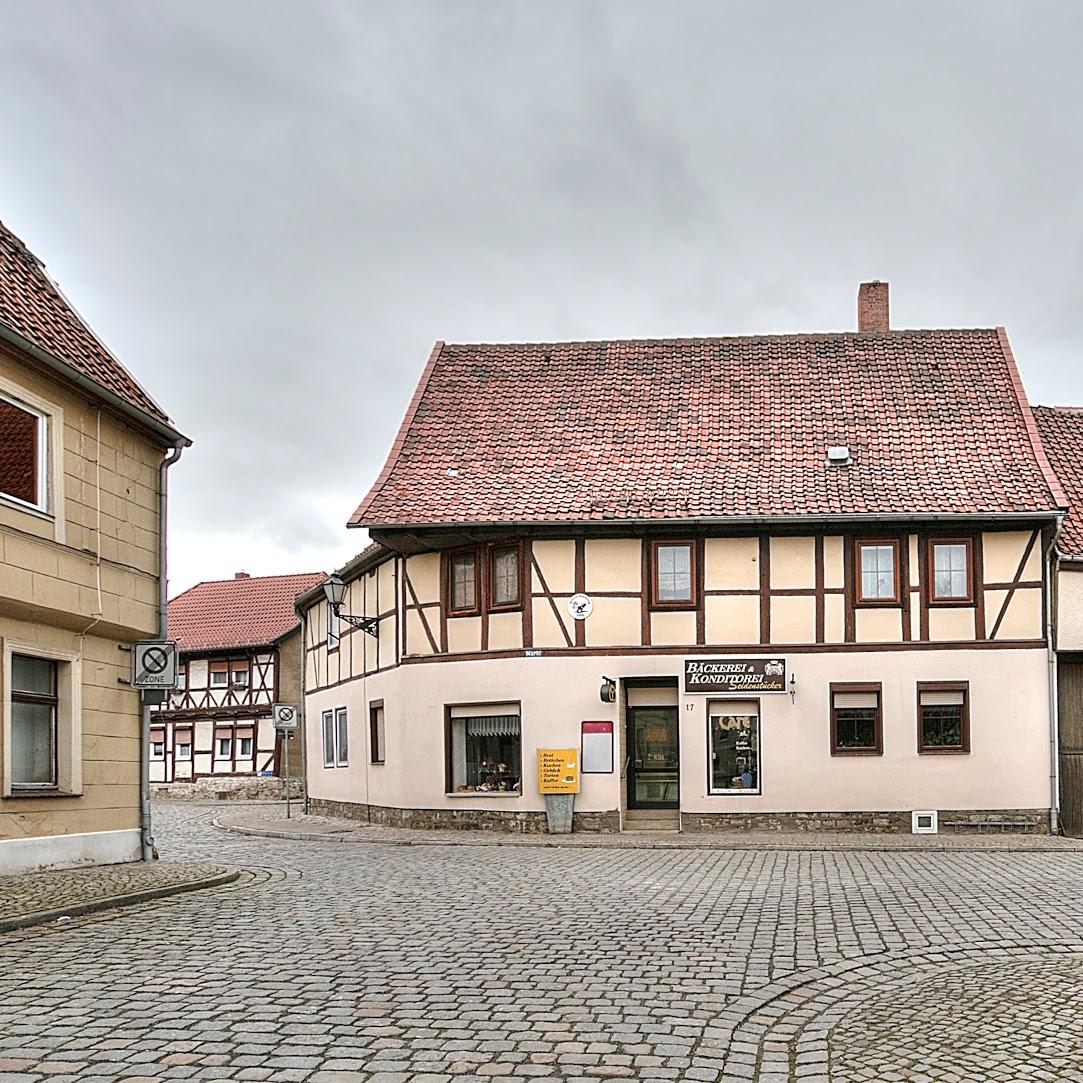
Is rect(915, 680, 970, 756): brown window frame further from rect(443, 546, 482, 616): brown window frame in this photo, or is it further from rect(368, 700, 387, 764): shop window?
rect(368, 700, 387, 764): shop window

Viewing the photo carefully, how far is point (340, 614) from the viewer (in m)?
30.0

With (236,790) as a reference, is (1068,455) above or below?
above

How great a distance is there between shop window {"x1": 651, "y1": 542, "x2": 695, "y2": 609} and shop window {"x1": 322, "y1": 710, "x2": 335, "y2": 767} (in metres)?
12.1

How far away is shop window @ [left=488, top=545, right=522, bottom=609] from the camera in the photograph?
25484 millimetres

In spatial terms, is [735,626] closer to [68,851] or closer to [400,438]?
[400,438]

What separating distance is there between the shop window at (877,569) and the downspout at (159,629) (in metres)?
11.8

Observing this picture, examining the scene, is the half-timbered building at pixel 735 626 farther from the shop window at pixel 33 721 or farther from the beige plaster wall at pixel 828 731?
the shop window at pixel 33 721

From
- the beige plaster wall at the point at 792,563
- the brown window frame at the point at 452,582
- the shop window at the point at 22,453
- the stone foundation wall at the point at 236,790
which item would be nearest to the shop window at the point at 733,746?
the beige plaster wall at the point at 792,563

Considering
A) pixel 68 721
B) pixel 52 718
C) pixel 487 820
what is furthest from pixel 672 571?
pixel 52 718

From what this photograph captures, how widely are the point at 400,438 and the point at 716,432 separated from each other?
605 centimetres

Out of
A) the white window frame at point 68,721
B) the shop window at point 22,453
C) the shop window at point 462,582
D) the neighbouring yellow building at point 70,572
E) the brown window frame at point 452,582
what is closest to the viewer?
the shop window at point 22,453

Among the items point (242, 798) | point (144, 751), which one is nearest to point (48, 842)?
point (144, 751)

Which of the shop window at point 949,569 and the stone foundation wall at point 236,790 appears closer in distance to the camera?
the shop window at point 949,569

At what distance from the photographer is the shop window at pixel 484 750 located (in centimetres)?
2555
